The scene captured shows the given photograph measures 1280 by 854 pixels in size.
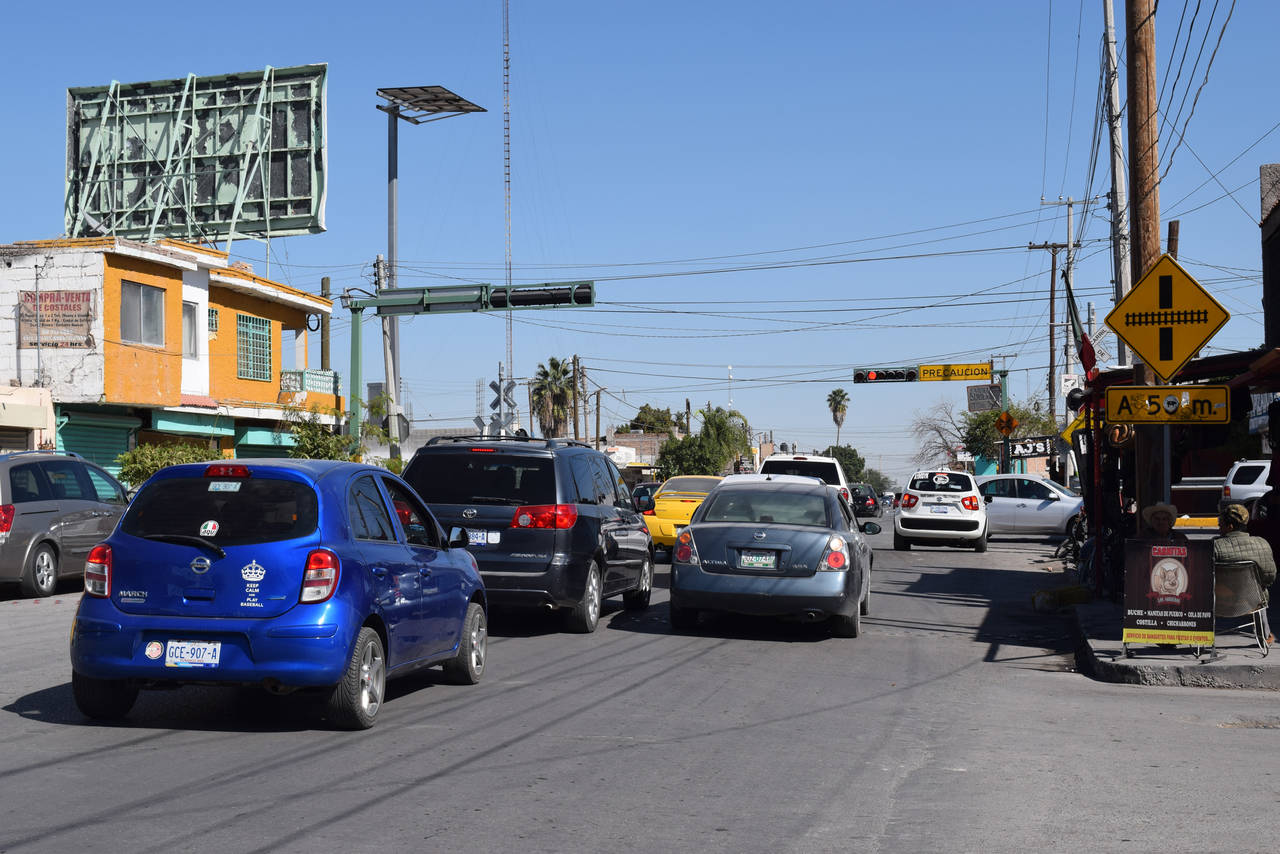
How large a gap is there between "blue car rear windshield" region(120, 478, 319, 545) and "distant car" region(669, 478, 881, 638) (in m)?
5.94

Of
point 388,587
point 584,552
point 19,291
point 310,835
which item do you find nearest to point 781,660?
point 584,552

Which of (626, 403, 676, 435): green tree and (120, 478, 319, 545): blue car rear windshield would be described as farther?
(626, 403, 676, 435): green tree

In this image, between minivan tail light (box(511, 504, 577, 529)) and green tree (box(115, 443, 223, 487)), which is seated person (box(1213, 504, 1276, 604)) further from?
green tree (box(115, 443, 223, 487))

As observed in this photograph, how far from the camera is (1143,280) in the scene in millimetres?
12859

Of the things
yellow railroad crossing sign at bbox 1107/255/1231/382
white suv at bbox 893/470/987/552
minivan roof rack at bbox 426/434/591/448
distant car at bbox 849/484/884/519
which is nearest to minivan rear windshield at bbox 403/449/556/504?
minivan roof rack at bbox 426/434/591/448

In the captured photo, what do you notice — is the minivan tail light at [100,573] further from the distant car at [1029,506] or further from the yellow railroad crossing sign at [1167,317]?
the distant car at [1029,506]

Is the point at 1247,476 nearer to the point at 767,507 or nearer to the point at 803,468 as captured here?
the point at 803,468

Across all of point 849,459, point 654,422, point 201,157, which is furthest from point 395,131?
point 849,459

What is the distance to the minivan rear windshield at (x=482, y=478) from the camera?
13062 millimetres

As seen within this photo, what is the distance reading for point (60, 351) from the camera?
104 feet

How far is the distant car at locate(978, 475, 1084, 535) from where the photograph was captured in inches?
1307

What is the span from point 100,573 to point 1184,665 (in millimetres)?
8416

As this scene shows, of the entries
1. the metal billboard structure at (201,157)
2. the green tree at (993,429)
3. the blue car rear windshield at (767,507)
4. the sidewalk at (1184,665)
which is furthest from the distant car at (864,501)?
the green tree at (993,429)

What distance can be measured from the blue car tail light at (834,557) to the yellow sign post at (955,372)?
4195cm
